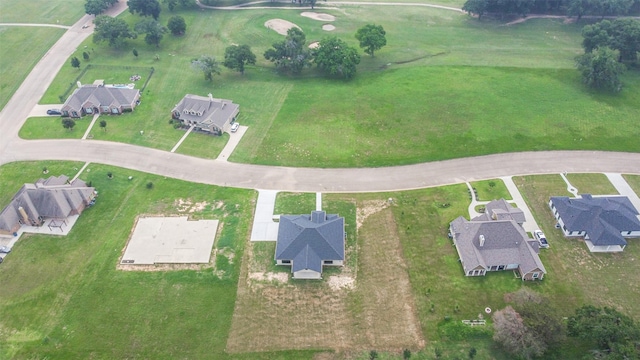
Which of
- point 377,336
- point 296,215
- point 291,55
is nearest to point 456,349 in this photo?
point 377,336

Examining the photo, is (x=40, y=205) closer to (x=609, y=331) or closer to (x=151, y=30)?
(x=151, y=30)

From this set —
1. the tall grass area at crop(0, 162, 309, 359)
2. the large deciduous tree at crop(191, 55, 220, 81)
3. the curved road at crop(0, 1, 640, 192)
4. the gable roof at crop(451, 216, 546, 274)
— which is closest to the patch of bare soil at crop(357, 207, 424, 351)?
the gable roof at crop(451, 216, 546, 274)

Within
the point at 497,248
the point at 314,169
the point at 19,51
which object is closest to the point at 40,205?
the point at 314,169

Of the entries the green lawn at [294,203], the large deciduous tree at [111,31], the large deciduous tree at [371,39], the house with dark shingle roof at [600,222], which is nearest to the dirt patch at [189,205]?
the green lawn at [294,203]

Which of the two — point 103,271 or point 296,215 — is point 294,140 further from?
point 103,271

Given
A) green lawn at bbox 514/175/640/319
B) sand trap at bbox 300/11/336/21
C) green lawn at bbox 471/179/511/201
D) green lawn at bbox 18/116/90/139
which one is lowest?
green lawn at bbox 18/116/90/139

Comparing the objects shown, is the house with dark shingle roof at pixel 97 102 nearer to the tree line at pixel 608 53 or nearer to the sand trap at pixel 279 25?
the sand trap at pixel 279 25

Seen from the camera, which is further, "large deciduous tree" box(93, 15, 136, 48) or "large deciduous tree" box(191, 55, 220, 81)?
"large deciduous tree" box(93, 15, 136, 48)

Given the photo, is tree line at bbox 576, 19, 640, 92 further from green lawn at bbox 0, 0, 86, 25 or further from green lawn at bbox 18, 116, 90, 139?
green lawn at bbox 0, 0, 86, 25
